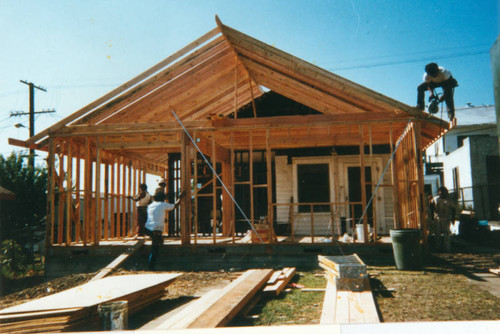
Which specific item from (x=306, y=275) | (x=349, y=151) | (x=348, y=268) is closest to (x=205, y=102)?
(x=349, y=151)

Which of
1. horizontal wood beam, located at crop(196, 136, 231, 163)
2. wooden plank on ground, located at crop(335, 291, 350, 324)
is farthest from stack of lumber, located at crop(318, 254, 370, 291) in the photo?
horizontal wood beam, located at crop(196, 136, 231, 163)

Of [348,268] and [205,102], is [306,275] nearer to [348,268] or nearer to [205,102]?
[348,268]

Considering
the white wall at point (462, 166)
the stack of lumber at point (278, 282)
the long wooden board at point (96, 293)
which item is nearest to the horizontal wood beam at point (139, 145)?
the long wooden board at point (96, 293)

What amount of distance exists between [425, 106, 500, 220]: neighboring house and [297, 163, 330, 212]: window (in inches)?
247

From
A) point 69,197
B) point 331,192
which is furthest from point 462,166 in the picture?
point 69,197

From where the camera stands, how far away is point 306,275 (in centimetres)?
794

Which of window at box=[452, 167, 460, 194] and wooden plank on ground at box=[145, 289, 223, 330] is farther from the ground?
window at box=[452, 167, 460, 194]

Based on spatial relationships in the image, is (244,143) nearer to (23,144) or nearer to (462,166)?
(23,144)

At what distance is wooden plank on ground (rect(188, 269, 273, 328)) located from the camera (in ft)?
14.0

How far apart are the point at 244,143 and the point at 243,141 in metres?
0.20

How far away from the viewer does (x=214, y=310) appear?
4645 millimetres

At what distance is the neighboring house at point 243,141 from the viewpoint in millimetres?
9031

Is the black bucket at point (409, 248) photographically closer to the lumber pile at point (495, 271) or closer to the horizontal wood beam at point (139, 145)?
the lumber pile at point (495, 271)

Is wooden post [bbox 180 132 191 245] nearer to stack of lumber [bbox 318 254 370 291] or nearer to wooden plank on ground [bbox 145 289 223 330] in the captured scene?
wooden plank on ground [bbox 145 289 223 330]
